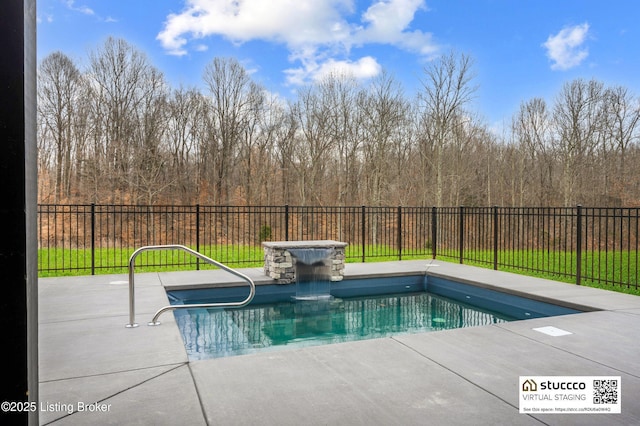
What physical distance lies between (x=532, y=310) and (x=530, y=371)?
131 inches

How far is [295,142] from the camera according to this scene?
20516mm

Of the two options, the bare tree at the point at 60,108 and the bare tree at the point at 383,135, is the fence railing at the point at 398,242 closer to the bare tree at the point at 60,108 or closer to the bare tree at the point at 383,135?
the bare tree at the point at 383,135

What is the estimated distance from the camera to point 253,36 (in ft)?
64.6

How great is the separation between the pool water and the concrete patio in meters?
0.74

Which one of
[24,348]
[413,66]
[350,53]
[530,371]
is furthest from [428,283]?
[350,53]

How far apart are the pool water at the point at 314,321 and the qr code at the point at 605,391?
271 centimetres

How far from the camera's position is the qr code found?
2.75 meters

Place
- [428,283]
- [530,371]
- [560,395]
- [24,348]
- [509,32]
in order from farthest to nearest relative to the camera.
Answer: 1. [509,32]
2. [428,283]
3. [530,371]
4. [560,395]
5. [24,348]

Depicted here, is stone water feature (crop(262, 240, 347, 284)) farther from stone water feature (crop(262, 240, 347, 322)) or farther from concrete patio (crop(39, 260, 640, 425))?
concrete patio (crop(39, 260, 640, 425))

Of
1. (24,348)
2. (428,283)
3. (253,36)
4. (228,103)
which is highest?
(253,36)

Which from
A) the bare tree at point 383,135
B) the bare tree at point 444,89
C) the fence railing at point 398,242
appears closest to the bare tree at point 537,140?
the fence railing at point 398,242

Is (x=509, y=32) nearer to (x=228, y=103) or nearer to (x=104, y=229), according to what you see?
(x=228, y=103)
